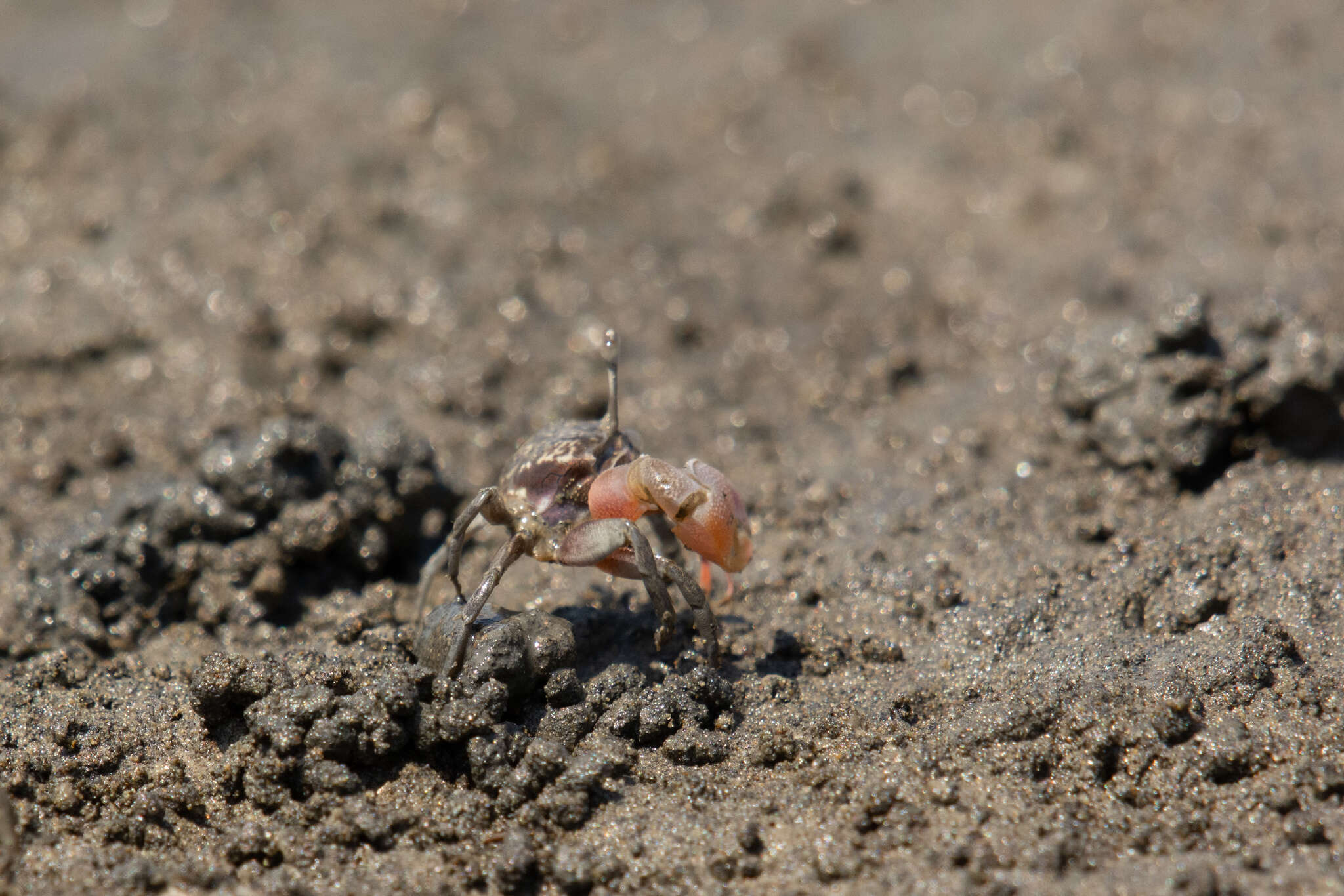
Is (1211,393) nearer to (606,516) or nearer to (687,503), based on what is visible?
(687,503)

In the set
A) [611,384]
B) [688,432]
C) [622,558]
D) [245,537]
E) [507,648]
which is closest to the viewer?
[507,648]

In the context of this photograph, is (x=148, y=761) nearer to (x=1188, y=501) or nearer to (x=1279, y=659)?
(x=1279, y=659)

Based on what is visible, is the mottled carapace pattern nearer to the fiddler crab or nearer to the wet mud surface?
the fiddler crab

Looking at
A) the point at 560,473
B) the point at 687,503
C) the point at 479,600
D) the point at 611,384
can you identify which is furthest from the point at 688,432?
the point at 479,600

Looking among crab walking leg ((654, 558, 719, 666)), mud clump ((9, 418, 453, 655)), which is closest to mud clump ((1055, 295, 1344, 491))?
crab walking leg ((654, 558, 719, 666))

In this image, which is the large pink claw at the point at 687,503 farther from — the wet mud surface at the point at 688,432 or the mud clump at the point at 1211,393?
the mud clump at the point at 1211,393

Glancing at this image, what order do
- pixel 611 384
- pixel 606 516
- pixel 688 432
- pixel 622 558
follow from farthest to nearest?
1. pixel 688 432
2. pixel 611 384
3. pixel 606 516
4. pixel 622 558
